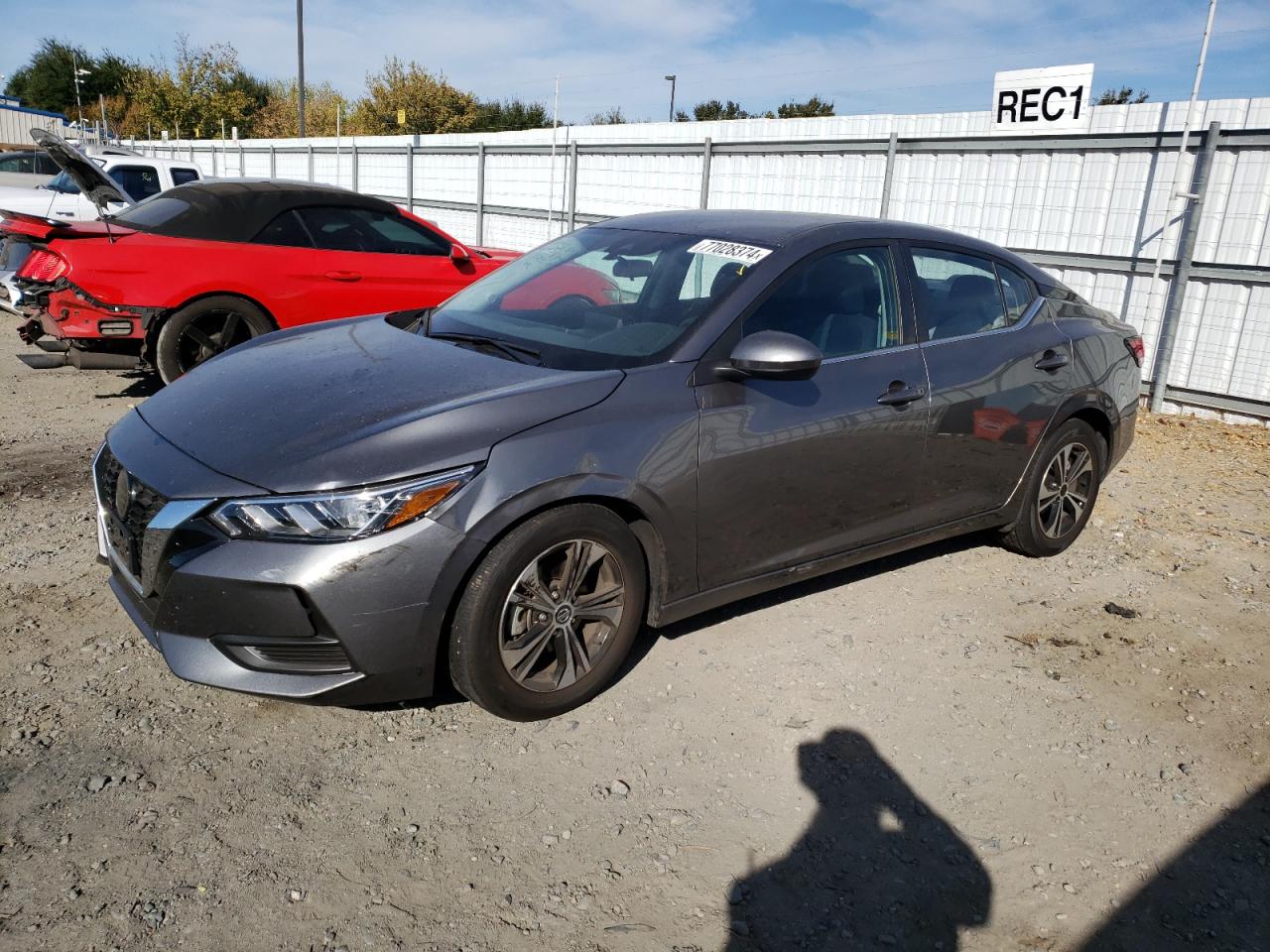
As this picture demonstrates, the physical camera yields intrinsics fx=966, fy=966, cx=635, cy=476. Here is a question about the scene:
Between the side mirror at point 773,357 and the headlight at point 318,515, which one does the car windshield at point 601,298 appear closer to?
the side mirror at point 773,357

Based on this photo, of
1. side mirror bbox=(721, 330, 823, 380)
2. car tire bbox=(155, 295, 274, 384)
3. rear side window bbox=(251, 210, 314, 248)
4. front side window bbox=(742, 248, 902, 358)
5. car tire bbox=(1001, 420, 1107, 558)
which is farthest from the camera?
rear side window bbox=(251, 210, 314, 248)

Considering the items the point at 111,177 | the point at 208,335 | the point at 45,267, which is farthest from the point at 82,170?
the point at 111,177

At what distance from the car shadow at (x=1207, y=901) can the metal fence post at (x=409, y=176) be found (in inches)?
710

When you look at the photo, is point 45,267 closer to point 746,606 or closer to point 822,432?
point 746,606

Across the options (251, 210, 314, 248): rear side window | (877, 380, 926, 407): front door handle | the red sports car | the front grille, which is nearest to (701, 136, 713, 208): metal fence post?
the red sports car

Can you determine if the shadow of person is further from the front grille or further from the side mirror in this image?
the front grille

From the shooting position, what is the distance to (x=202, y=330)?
7.03 m

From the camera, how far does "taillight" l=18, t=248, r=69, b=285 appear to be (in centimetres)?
664

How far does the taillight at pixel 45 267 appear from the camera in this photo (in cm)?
664

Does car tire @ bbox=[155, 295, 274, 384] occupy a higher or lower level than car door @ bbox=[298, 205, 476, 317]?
lower

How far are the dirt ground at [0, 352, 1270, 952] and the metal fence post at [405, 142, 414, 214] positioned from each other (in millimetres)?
15641

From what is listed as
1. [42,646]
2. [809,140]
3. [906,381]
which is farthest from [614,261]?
[809,140]

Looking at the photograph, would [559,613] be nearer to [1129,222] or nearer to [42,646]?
[42,646]

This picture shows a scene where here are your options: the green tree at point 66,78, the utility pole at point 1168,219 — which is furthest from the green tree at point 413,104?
the utility pole at point 1168,219
